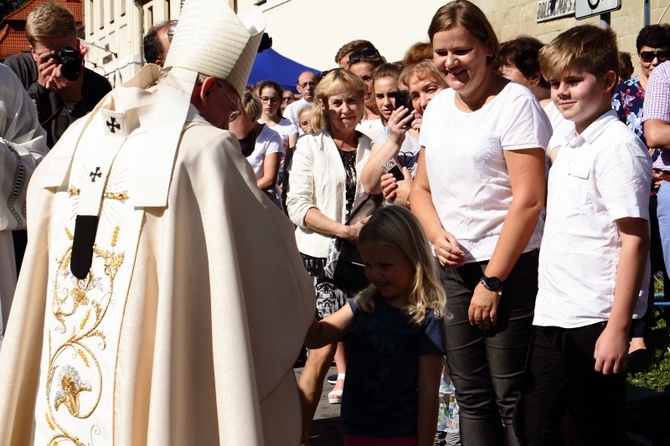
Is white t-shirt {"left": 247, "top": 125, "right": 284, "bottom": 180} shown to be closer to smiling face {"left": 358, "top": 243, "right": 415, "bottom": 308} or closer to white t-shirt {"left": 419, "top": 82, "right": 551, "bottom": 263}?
white t-shirt {"left": 419, "top": 82, "right": 551, "bottom": 263}

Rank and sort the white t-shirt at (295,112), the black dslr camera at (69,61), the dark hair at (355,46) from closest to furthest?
1. the black dslr camera at (69,61)
2. the dark hair at (355,46)
3. the white t-shirt at (295,112)

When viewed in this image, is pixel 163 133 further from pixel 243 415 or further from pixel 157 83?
pixel 243 415

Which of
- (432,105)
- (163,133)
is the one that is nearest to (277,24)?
(432,105)

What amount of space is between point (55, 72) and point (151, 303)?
2.39 metres

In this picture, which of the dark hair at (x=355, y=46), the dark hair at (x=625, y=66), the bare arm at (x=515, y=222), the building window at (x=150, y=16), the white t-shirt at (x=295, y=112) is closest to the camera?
the bare arm at (x=515, y=222)

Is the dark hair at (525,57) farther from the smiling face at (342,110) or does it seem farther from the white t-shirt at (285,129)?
the white t-shirt at (285,129)

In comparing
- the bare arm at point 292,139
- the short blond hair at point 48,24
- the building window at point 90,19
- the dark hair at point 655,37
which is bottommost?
the short blond hair at point 48,24

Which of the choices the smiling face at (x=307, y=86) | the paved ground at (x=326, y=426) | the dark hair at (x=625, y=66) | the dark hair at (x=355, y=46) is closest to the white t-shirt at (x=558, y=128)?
the paved ground at (x=326, y=426)

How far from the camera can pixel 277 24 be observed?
2239cm

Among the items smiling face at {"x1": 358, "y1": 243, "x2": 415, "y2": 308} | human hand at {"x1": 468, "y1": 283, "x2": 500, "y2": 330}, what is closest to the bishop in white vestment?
smiling face at {"x1": 358, "y1": 243, "x2": 415, "y2": 308}

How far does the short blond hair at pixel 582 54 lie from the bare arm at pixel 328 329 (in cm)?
119

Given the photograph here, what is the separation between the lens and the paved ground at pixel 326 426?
5317mm

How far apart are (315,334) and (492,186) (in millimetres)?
1066

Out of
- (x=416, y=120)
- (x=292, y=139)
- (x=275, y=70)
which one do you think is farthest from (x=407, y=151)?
(x=275, y=70)
